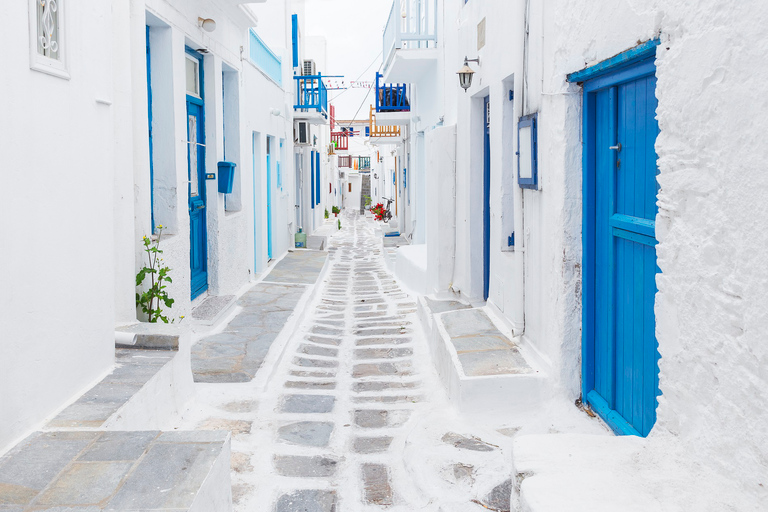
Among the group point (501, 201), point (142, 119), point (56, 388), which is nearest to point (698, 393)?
point (56, 388)

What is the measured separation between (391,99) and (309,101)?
276 centimetres

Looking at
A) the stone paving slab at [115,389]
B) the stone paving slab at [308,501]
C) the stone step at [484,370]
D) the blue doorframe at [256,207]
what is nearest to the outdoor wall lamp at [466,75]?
the stone step at [484,370]

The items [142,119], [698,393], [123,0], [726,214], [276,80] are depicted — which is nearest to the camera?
[726,214]

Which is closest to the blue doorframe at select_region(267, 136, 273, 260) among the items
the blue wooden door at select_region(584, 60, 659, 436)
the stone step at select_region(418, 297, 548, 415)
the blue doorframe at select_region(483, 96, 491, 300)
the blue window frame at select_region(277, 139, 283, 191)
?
the blue window frame at select_region(277, 139, 283, 191)

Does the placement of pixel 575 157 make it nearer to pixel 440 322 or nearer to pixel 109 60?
pixel 440 322

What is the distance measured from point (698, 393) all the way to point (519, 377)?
1.91 metres

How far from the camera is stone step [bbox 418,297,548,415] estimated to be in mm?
4707

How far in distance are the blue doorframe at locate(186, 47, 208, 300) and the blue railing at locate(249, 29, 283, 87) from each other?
9.55ft

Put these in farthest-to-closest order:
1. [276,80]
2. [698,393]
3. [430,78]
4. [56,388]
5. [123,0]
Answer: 1. [276,80]
2. [430,78]
3. [123,0]
4. [56,388]
5. [698,393]

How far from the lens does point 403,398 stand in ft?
18.2

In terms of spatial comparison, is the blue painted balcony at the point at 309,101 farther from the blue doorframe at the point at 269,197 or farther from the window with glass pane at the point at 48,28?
the window with glass pane at the point at 48,28

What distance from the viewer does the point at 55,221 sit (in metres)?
3.71

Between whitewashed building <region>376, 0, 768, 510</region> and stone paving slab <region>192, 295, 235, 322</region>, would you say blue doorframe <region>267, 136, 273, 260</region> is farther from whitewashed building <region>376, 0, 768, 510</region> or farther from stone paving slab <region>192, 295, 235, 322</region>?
whitewashed building <region>376, 0, 768, 510</region>

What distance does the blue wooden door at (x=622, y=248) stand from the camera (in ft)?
11.7
